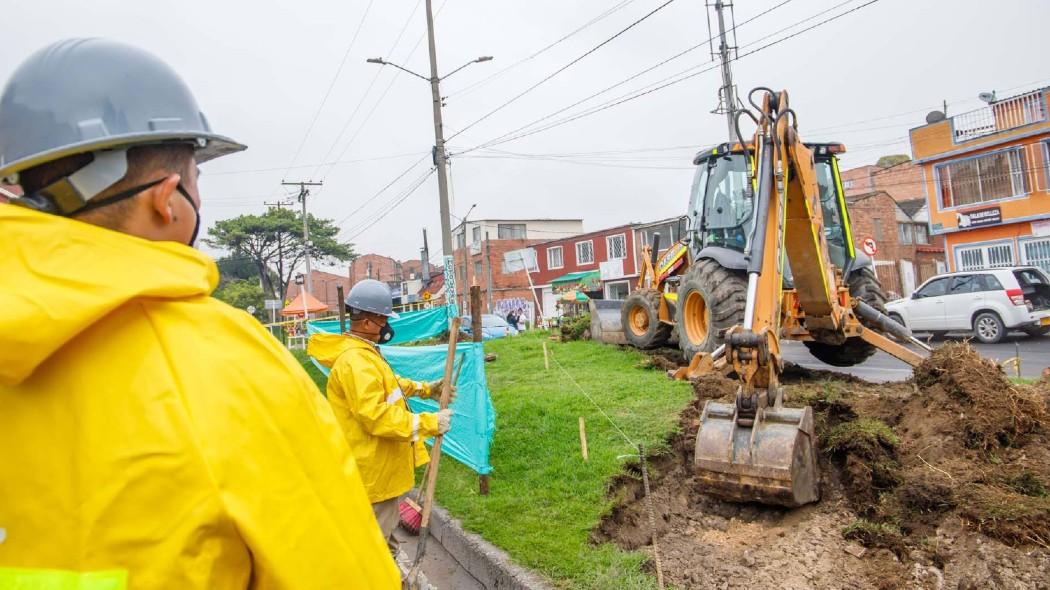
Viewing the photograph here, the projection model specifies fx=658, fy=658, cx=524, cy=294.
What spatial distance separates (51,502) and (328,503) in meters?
0.38

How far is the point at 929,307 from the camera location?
16016 mm

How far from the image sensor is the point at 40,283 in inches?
36.1

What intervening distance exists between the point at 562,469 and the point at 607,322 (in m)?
7.36

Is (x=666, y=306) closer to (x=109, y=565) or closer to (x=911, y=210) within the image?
(x=109, y=565)

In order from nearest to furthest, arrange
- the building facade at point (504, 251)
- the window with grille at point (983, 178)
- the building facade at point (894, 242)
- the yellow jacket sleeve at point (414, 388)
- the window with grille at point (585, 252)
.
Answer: the yellow jacket sleeve at point (414, 388)
the window with grille at point (983, 178)
the building facade at point (894, 242)
the window with grille at point (585, 252)
the building facade at point (504, 251)

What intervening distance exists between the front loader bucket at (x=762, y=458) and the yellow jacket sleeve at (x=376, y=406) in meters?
2.03

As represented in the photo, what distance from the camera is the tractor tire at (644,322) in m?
11.1

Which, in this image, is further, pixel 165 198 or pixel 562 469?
pixel 562 469

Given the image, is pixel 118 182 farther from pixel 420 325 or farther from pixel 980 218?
pixel 980 218

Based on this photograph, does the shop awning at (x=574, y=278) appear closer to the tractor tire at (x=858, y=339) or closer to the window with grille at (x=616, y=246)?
the window with grille at (x=616, y=246)

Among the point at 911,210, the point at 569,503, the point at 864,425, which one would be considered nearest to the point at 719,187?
the point at 864,425

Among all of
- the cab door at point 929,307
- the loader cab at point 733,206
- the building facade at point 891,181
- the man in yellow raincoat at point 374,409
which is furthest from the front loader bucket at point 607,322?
the building facade at point 891,181

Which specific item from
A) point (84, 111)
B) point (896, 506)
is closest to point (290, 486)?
point (84, 111)

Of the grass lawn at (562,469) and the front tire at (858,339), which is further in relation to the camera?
the front tire at (858,339)
